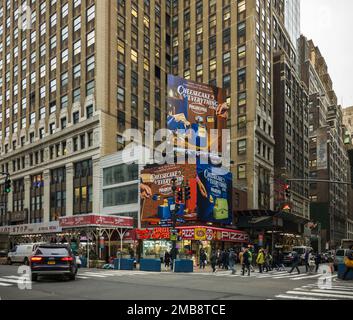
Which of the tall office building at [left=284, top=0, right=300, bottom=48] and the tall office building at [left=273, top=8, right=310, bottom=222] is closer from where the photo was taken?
the tall office building at [left=273, top=8, right=310, bottom=222]

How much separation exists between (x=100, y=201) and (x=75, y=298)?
43.3 meters

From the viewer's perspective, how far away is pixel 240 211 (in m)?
55.9

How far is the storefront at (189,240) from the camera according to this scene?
4444 centimetres

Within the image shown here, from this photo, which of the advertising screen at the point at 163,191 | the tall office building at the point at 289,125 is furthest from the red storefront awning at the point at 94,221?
the tall office building at the point at 289,125

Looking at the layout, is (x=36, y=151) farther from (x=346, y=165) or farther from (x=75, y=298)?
(x=346, y=165)

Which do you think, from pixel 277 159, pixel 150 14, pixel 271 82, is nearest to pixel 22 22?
pixel 150 14

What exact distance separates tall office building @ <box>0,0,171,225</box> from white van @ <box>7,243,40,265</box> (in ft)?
58.4

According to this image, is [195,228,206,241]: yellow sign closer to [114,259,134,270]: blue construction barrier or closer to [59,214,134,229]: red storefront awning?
[59,214,134,229]: red storefront awning

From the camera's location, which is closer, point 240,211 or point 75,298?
point 75,298

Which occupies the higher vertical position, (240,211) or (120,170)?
(120,170)

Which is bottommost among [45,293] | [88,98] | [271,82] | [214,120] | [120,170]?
[45,293]

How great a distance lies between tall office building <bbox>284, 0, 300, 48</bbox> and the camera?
86.9 metres

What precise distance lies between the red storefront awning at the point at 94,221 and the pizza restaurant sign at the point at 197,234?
3839 mm

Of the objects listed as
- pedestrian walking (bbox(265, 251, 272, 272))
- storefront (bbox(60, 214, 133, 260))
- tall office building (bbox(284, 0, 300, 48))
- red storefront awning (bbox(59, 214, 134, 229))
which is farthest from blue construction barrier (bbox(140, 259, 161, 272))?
tall office building (bbox(284, 0, 300, 48))
